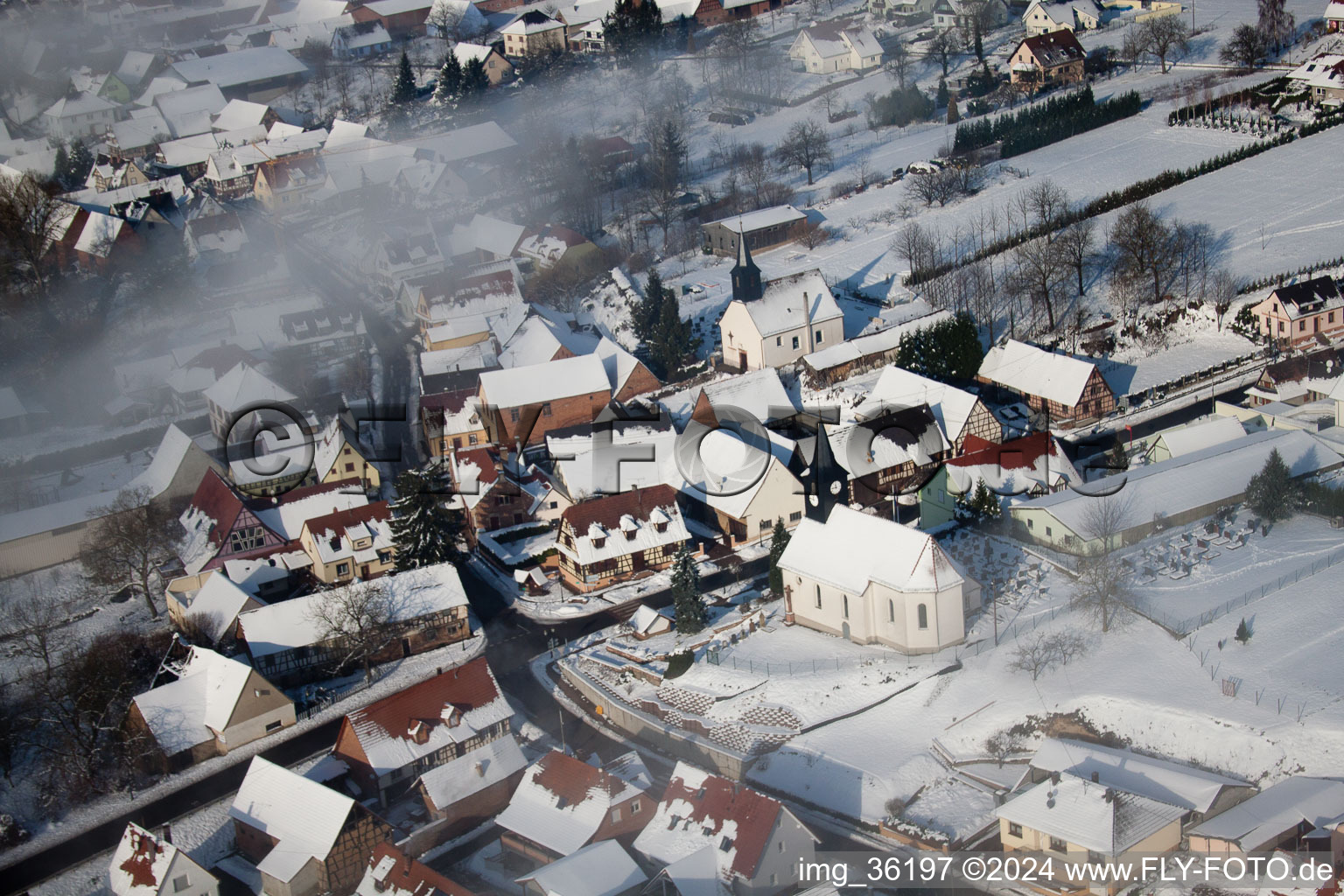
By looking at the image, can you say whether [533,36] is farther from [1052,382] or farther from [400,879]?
[400,879]

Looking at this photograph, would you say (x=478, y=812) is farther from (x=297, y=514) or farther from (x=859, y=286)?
(x=859, y=286)

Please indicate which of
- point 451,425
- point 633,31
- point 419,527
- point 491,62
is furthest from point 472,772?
point 491,62

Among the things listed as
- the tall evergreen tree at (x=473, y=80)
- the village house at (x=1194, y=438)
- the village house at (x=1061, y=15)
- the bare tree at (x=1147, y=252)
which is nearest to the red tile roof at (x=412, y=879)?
the village house at (x=1194, y=438)

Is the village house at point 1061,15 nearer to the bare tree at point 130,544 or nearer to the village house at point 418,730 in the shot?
the bare tree at point 130,544

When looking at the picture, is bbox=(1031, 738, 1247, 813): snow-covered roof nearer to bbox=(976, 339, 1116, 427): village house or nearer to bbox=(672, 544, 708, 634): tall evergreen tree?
bbox=(672, 544, 708, 634): tall evergreen tree

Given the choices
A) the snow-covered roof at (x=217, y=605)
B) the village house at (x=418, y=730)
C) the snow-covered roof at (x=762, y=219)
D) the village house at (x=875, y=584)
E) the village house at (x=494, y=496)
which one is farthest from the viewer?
the snow-covered roof at (x=762, y=219)

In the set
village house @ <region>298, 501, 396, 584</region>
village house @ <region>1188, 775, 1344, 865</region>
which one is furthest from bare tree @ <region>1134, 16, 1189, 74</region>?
village house @ <region>1188, 775, 1344, 865</region>
